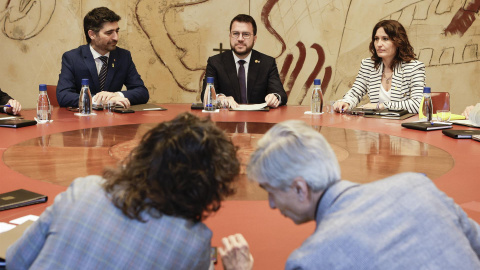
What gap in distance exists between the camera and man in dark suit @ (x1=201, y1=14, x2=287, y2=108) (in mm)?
4688

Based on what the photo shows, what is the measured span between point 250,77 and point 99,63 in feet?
4.25

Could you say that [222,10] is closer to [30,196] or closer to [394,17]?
[394,17]

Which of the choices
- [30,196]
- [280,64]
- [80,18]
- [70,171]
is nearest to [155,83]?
[80,18]

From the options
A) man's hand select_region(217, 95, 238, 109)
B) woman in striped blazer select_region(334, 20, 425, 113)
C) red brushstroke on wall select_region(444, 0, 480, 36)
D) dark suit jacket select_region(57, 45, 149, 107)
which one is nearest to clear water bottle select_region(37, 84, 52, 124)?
dark suit jacket select_region(57, 45, 149, 107)

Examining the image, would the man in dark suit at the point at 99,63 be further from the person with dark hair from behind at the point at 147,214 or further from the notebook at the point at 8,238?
the person with dark hair from behind at the point at 147,214

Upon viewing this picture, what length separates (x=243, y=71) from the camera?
475 centimetres

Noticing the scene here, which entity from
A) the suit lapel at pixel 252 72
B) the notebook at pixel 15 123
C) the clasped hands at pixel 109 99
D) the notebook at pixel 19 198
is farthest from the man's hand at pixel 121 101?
the notebook at pixel 19 198

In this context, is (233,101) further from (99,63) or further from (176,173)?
(176,173)

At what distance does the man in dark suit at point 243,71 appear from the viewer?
4688mm

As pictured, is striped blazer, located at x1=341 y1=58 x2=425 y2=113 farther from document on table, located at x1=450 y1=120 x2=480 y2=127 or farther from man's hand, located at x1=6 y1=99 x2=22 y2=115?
man's hand, located at x1=6 y1=99 x2=22 y2=115

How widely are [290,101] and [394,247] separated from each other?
17.4 ft

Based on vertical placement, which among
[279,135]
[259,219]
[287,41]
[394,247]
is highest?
[287,41]

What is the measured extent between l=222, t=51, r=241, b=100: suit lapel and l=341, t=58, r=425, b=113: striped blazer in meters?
0.93

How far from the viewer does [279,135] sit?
49.0 inches
